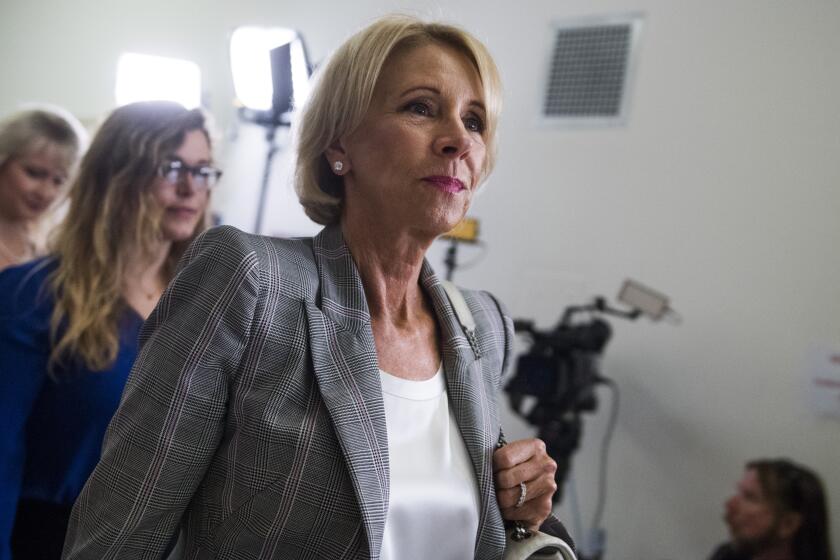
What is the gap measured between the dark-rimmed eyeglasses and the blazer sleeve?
65 centimetres

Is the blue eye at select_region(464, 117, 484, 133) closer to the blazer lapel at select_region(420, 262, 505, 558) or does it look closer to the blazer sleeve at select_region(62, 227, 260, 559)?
the blazer lapel at select_region(420, 262, 505, 558)

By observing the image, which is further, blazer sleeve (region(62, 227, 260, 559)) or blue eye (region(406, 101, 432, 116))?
blue eye (region(406, 101, 432, 116))

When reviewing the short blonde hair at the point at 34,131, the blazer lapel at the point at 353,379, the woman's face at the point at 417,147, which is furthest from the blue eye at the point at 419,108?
the short blonde hair at the point at 34,131

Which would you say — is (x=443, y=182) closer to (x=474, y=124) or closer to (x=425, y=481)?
(x=474, y=124)

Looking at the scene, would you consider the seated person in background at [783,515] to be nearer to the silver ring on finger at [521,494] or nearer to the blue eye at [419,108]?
the silver ring on finger at [521,494]

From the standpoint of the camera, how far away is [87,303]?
4.07 feet

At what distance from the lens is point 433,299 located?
102 centimetres

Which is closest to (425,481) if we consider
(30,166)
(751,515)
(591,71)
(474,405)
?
(474,405)

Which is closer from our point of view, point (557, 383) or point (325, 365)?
point (325, 365)

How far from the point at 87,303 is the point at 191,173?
12.6 inches

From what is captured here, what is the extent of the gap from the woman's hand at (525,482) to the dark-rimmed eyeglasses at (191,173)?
0.84m

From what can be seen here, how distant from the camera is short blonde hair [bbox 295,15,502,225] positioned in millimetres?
921

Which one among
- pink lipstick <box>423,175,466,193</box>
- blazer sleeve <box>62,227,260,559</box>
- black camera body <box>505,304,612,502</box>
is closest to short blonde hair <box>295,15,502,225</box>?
pink lipstick <box>423,175,466,193</box>

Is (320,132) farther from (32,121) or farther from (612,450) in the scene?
(612,450)
